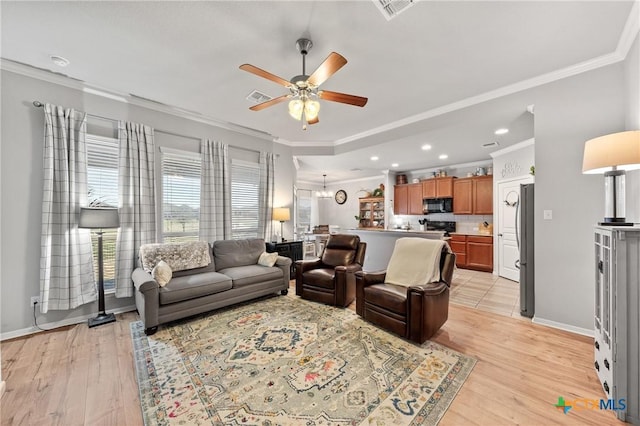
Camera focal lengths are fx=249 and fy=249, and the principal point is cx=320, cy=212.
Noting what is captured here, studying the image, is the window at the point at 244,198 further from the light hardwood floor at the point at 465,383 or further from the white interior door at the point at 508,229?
the white interior door at the point at 508,229

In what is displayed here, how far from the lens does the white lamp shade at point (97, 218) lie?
9.18 ft

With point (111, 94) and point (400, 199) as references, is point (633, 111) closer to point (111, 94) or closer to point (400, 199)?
point (400, 199)

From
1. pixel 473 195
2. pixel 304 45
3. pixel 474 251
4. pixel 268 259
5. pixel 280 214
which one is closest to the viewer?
pixel 304 45

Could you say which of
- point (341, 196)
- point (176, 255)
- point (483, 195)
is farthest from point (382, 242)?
point (341, 196)

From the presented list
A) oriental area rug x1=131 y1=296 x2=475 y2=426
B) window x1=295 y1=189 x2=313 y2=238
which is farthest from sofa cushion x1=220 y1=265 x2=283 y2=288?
window x1=295 y1=189 x2=313 y2=238

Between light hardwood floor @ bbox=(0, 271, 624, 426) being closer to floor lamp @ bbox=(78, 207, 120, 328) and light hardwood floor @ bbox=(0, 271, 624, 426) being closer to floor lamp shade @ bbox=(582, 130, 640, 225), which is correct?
floor lamp @ bbox=(78, 207, 120, 328)

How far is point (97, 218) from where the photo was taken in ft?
9.35

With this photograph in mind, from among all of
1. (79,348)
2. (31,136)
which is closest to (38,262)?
(79,348)

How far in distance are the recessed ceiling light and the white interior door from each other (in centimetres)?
708

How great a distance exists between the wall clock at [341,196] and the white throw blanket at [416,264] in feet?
21.0

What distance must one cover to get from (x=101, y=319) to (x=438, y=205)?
7.23m

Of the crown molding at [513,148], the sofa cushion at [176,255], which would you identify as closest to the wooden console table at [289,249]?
the sofa cushion at [176,255]

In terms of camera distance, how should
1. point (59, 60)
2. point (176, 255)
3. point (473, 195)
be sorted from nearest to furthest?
point (59, 60), point (176, 255), point (473, 195)

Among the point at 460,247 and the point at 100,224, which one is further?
the point at 460,247
